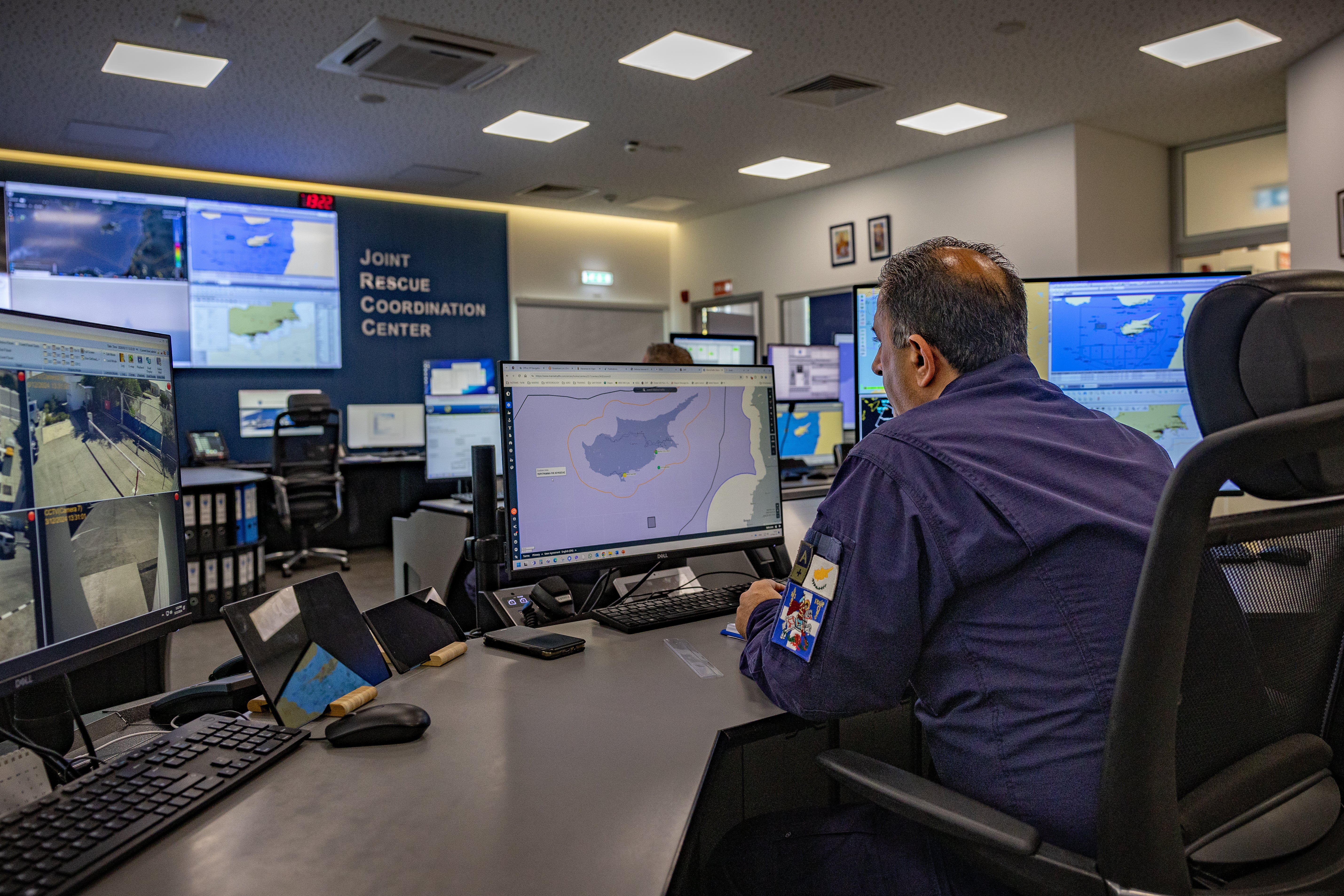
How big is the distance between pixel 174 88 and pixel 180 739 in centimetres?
494

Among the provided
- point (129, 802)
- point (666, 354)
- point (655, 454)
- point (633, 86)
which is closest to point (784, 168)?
point (633, 86)

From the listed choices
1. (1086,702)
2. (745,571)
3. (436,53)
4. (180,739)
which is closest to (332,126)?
(436,53)

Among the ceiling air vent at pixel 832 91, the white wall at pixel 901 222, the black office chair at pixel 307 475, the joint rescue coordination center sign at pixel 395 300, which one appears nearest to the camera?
the ceiling air vent at pixel 832 91

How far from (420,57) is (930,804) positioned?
443 cm

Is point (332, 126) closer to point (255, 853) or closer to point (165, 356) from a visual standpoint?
point (165, 356)

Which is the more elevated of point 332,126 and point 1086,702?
point 332,126

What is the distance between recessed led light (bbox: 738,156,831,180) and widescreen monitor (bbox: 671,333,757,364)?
2.49 m

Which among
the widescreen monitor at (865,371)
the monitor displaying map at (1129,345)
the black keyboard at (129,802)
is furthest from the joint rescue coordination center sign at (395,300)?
the black keyboard at (129,802)

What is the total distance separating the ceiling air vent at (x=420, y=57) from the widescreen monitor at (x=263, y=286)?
2714 mm

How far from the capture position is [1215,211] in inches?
247

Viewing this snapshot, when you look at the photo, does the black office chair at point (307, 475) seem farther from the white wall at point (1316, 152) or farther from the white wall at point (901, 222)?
the white wall at point (1316, 152)

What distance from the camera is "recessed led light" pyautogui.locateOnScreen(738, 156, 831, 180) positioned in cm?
673

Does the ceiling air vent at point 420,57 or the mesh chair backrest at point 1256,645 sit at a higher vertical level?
the ceiling air vent at point 420,57

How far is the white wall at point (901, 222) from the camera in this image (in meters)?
5.97
